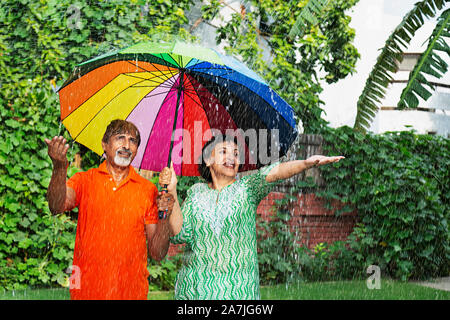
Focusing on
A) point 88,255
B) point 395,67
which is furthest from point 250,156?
point 395,67

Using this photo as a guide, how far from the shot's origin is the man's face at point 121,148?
104 inches

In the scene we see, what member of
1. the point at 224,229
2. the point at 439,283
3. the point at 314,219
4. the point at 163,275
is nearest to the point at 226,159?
the point at 224,229

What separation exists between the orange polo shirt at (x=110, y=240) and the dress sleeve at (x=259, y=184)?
561 mm

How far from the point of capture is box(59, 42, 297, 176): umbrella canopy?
2908 millimetres

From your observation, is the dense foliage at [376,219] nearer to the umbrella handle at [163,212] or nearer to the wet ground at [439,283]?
the wet ground at [439,283]

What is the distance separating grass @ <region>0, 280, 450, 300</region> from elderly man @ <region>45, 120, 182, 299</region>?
123 inches

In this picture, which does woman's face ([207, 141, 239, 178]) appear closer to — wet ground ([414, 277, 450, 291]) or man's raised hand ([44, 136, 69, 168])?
man's raised hand ([44, 136, 69, 168])

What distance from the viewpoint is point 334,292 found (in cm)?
615

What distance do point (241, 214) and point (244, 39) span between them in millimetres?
5345

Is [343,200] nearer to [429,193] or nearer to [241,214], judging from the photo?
[429,193]

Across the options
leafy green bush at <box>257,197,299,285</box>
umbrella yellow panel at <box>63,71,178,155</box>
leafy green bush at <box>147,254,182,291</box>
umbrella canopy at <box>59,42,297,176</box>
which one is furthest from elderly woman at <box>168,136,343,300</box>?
leafy green bush at <box>257,197,299,285</box>

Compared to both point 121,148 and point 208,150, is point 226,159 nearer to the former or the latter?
point 208,150

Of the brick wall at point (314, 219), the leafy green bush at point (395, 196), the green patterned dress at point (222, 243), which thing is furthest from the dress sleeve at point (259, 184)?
the leafy green bush at point (395, 196)

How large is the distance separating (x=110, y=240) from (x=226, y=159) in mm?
785
